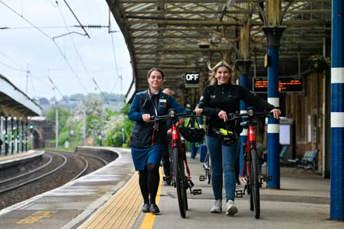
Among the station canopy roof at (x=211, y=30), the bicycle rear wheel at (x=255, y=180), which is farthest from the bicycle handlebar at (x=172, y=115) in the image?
the station canopy roof at (x=211, y=30)

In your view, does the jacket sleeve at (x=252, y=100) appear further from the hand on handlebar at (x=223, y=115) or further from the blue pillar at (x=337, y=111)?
the blue pillar at (x=337, y=111)

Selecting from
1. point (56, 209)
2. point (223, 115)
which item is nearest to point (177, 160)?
point (223, 115)

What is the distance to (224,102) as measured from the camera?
845 centimetres

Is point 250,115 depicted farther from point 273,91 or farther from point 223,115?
point 273,91

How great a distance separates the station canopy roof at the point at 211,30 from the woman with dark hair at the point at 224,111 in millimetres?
6381

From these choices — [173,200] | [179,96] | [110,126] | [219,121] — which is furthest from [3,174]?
[110,126]

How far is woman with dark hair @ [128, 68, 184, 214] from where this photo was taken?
8.54m

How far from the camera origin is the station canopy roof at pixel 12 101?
41866 millimetres

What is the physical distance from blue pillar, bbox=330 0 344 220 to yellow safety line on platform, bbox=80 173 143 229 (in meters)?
2.34

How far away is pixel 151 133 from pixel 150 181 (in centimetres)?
58

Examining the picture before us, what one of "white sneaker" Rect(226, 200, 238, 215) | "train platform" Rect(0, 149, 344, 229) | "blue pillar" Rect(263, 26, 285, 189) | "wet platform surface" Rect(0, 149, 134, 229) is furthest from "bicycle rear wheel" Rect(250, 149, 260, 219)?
"blue pillar" Rect(263, 26, 285, 189)

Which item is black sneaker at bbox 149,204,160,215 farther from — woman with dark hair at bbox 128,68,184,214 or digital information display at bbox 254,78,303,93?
digital information display at bbox 254,78,303,93

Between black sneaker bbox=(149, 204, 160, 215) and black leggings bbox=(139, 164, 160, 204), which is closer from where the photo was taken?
black leggings bbox=(139, 164, 160, 204)

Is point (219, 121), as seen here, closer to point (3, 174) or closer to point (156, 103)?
point (156, 103)
